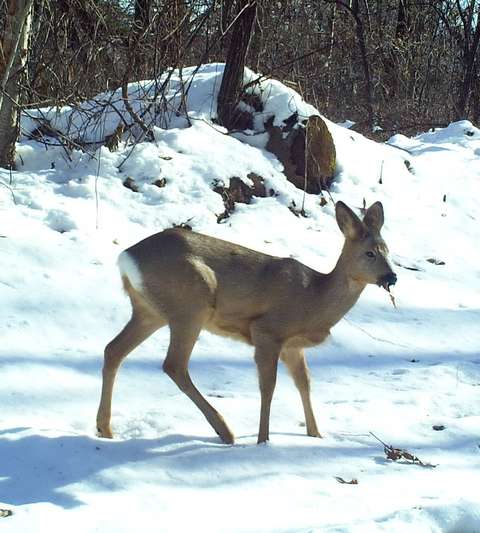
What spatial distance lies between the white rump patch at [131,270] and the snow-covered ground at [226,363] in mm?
816

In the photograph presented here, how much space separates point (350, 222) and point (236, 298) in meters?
0.93

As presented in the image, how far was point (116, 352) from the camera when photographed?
512 cm

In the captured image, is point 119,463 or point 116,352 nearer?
point 119,463

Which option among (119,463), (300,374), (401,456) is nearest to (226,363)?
(300,374)

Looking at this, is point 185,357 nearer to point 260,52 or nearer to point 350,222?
point 350,222

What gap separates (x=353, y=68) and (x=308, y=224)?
9520mm

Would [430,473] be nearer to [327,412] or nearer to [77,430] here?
[327,412]

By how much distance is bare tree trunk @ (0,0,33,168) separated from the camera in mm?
7402

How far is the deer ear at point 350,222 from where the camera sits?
551cm

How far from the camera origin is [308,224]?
30.9ft

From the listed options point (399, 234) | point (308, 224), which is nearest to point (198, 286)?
point (308, 224)

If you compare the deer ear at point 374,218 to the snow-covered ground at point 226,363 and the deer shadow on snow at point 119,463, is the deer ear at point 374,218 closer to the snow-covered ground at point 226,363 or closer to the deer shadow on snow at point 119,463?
the snow-covered ground at point 226,363

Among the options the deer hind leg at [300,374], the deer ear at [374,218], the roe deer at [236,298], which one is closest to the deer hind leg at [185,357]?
the roe deer at [236,298]

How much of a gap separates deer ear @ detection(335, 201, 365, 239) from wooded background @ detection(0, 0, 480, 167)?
2195 mm
